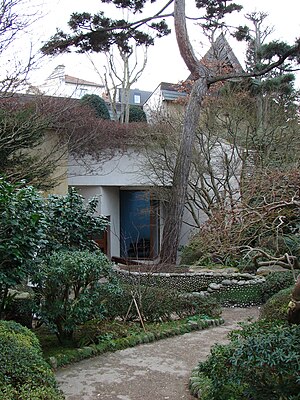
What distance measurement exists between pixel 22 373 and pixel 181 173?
32.7 ft

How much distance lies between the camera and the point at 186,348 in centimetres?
754

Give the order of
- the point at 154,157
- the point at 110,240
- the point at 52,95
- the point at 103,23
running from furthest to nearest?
1. the point at 110,240
2. the point at 154,157
3. the point at 103,23
4. the point at 52,95

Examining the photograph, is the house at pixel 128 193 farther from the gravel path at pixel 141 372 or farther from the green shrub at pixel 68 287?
the green shrub at pixel 68 287

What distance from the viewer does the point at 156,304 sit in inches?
359

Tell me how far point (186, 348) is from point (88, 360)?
5.49 feet

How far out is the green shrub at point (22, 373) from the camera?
12.1ft

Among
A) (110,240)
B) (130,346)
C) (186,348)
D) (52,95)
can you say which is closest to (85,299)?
(130,346)

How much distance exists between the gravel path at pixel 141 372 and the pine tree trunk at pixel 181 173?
217 inches

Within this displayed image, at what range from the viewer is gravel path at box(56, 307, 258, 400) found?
5551 mm

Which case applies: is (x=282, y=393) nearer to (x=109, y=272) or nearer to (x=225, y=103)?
(x=109, y=272)

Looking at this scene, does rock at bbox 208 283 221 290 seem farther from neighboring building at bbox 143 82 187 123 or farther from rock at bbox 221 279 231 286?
neighboring building at bbox 143 82 187 123

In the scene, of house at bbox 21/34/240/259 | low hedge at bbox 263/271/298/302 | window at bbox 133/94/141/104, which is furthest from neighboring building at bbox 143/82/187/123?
window at bbox 133/94/141/104

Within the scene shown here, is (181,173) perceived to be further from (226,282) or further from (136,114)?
(136,114)

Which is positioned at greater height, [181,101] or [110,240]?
[181,101]
